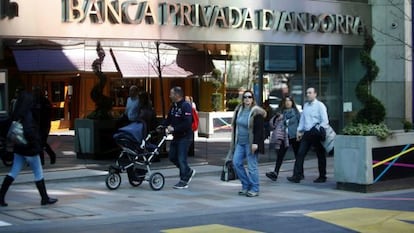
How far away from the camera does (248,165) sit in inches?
457

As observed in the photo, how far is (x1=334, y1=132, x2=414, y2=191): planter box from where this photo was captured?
39.8 ft

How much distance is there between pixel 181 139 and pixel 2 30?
4.25 metres

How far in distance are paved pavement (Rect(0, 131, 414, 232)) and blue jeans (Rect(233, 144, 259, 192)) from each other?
33 centimetres

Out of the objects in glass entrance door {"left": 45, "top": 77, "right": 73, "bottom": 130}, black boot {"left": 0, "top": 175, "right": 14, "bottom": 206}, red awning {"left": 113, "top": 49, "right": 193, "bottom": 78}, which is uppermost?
red awning {"left": 113, "top": 49, "right": 193, "bottom": 78}

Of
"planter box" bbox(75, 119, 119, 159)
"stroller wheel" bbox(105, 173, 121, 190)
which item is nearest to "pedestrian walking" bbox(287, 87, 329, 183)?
"stroller wheel" bbox(105, 173, 121, 190)

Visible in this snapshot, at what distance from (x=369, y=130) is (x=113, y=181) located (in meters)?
4.73

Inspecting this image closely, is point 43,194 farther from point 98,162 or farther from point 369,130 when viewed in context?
point 369,130

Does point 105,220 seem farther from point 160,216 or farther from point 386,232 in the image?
point 386,232

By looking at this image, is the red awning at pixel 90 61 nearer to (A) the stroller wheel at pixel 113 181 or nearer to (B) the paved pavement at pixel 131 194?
(B) the paved pavement at pixel 131 194

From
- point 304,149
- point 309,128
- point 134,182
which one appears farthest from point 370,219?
point 134,182

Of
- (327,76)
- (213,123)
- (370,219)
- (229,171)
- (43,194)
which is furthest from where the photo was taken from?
(327,76)

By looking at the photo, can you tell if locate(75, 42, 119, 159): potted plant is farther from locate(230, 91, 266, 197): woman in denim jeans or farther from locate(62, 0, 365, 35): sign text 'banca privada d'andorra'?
locate(230, 91, 266, 197): woman in denim jeans

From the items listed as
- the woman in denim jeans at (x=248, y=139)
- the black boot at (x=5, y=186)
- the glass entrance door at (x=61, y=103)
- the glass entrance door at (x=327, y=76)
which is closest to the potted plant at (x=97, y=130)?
the glass entrance door at (x=61, y=103)

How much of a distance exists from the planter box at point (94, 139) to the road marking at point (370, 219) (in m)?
6.88
